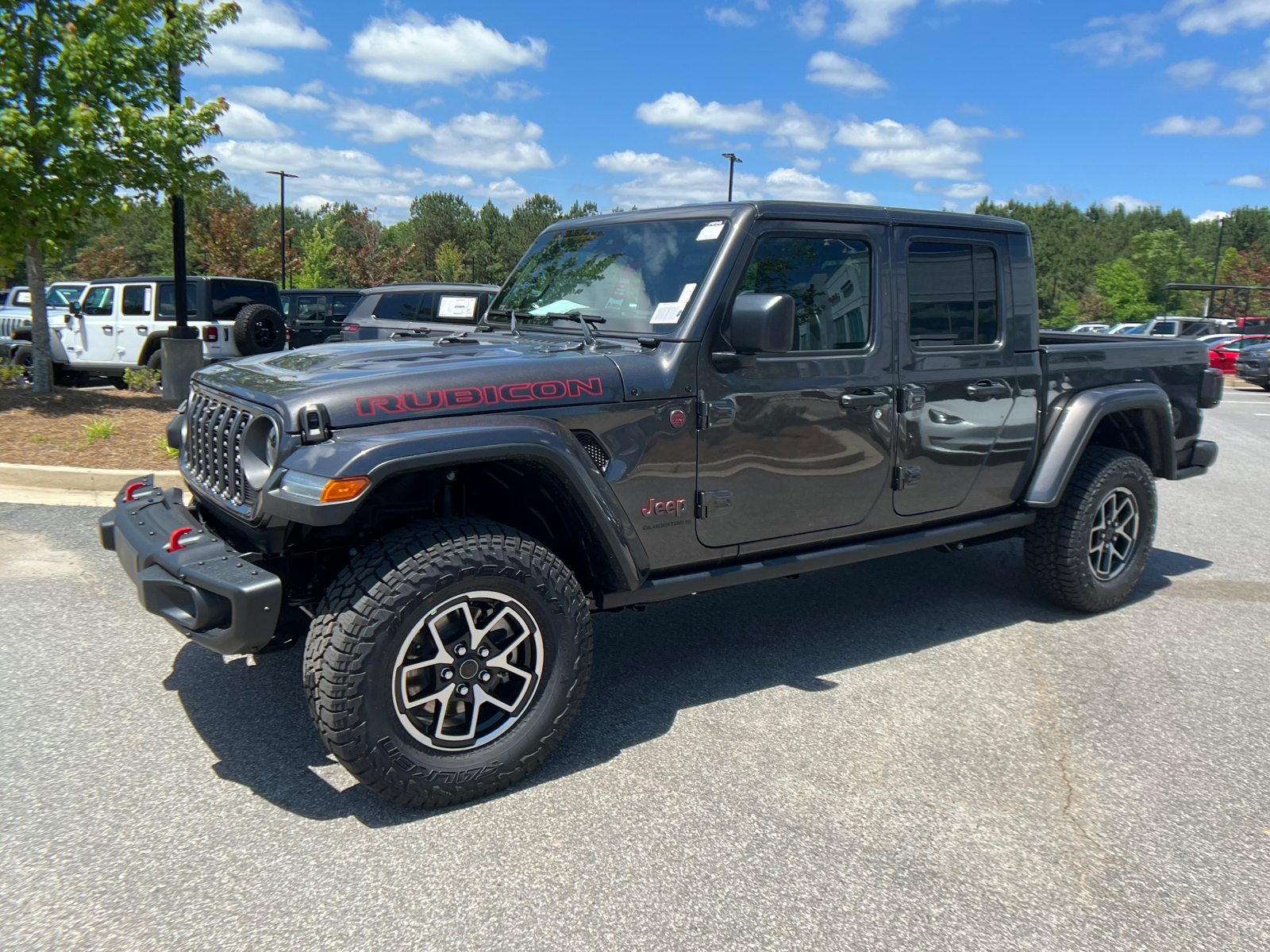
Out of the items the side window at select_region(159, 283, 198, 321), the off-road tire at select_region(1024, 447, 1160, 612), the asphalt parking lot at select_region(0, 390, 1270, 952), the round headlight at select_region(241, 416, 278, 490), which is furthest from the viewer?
the side window at select_region(159, 283, 198, 321)

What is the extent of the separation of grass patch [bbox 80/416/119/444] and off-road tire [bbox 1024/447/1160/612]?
744cm

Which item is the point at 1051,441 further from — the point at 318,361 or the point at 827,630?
the point at 318,361

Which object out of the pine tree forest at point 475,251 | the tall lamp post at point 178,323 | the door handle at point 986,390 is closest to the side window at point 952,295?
the door handle at point 986,390

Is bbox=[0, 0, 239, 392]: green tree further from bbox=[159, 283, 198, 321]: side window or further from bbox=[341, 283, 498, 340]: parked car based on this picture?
bbox=[159, 283, 198, 321]: side window

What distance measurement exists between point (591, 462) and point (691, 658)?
1478mm

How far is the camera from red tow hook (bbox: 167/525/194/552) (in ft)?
9.95

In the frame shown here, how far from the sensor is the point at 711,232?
3.66 metres

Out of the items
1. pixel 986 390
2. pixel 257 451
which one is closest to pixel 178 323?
pixel 257 451

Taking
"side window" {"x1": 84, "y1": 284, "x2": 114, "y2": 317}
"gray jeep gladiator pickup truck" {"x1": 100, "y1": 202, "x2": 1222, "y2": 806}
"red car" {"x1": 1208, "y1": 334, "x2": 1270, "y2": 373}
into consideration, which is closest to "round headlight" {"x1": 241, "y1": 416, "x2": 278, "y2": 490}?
"gray jeep gladiator pickup truck" {"x1": 100, "y1": 202, "x2": 1222, "y2": 806}

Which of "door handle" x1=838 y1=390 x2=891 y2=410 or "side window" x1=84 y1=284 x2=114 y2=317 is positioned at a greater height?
"side window" x1=84 y1=284 x2=114 y2=317

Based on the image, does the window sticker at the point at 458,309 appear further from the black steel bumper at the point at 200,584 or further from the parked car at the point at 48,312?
the parked car at the point at 48,312

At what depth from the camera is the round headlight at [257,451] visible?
2.99 meters

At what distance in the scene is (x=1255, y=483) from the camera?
9.13 m

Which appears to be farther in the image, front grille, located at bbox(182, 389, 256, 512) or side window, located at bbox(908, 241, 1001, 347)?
side window, located at bbox(908, 241, 1001, 347)
